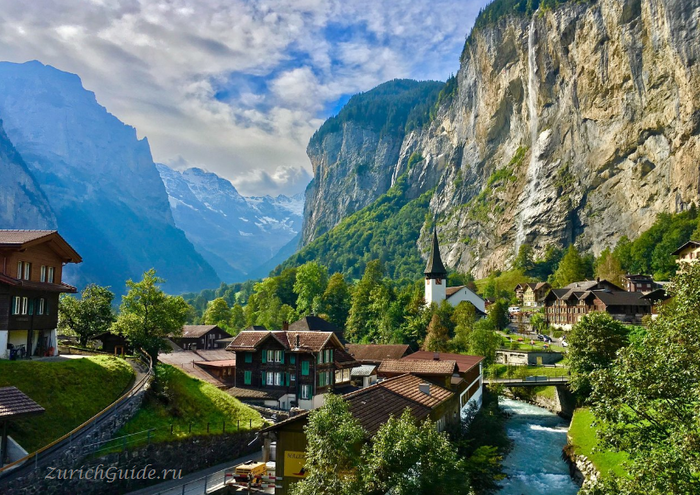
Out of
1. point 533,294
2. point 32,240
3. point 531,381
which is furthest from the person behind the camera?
point 533,294

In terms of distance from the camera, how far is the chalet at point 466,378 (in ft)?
137

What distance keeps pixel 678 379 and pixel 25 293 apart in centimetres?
3417

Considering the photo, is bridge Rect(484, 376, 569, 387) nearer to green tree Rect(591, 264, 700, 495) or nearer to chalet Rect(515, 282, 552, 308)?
green tree Rect(591, 264, 700, 495)

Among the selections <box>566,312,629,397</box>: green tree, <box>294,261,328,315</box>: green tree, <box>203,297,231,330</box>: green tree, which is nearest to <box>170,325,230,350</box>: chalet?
<box>294,261,328,315</box>: green tree

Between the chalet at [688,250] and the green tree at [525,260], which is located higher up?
the green tree at [525,260]

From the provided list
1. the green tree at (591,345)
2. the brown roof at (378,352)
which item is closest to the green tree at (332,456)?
the green tree at (591,345)

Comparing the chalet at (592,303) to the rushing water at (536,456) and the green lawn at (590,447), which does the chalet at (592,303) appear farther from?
the green lawn at (590,447)

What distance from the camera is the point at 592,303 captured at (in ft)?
275

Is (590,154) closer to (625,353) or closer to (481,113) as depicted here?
(481,113)

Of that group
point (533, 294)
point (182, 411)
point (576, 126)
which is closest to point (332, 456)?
point (182, 411)

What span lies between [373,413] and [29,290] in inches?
903

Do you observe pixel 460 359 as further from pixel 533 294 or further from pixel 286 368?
pixel 533 294

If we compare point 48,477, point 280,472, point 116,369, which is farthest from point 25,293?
point 280,472

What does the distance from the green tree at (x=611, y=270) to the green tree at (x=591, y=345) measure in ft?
185
